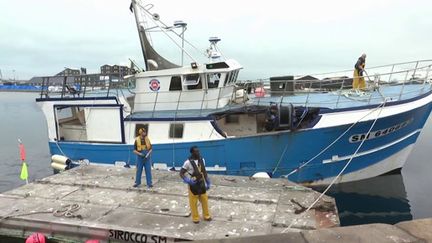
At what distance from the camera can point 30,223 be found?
804 centimetres

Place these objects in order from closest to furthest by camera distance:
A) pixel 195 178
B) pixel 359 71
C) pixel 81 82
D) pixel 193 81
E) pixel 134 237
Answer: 1. pixel 195 178
2. pixel 134 237
3. pixel 359 71
4. pixel 193 81
5. pixel 81 82

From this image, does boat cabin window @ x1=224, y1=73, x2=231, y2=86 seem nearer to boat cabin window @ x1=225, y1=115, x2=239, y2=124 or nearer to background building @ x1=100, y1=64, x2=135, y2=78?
boat cabin window @ x1=225, y1=115, x2=239, y2=124

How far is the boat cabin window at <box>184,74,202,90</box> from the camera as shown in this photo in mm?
13891

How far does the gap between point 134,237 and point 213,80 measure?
790 centimetres

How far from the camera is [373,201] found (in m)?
12.9

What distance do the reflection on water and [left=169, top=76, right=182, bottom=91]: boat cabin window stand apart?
22.6 ft

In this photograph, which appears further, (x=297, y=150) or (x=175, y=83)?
(x=175, y=83)

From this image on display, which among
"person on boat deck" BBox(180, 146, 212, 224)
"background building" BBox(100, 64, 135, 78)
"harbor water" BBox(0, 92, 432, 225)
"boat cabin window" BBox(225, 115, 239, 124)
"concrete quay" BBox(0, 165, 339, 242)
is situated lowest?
"harbor water" BBox(0, 92, 432, 225)

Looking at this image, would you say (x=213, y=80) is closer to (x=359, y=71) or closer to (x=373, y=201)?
(x=359, y=71)

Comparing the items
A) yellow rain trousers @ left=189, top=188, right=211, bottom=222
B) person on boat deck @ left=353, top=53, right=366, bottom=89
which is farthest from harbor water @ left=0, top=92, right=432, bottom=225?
yellow rain trousers @ left=189, top=188, right=211, bottom=222

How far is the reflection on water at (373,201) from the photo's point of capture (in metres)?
11.8

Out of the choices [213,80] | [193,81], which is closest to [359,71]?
[213,80]

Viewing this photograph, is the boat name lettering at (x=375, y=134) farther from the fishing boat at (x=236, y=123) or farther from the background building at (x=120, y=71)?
the background building at (x=120, y=71)

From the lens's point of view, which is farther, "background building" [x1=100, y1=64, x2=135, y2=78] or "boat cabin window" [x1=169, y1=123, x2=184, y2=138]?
"background building" [x1=100, y1=64, x2=135, y2=78]
